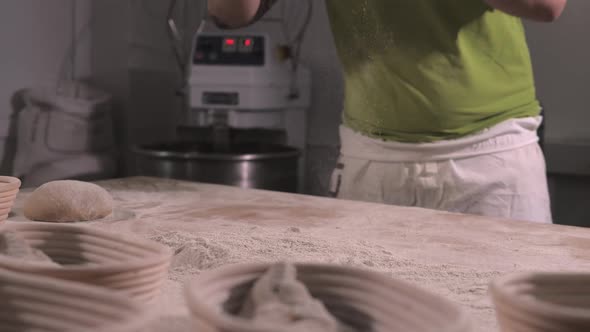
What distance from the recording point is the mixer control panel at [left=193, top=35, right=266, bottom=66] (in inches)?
99.5

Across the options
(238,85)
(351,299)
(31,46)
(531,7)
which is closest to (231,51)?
(238,85)

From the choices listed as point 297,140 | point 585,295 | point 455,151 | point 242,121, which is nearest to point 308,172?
point 297,140

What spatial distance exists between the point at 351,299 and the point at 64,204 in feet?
2.61

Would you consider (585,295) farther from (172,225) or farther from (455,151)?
(455,151)

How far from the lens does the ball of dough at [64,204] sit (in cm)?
124

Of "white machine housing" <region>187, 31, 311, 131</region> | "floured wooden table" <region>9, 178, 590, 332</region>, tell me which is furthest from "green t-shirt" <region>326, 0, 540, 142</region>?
"white machine housing" <region>187, 31, 311, 131</region>

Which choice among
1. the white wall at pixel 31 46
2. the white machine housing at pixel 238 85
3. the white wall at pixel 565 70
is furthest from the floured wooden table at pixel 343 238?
the white wall at pixel 31 46

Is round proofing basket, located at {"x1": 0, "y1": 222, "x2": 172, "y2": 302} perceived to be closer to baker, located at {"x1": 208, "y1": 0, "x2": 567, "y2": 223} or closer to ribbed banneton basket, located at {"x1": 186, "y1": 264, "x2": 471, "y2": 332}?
ribbed banneton basket, located at {"x1": 186, "y1": 264, "x2": 471, "y2": 332}

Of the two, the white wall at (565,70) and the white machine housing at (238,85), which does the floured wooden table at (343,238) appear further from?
the white wall at (565,70)

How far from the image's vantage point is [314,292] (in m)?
→ 0.59

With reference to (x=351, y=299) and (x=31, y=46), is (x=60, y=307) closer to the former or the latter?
(x=351, y=299)

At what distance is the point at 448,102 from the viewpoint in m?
1.61

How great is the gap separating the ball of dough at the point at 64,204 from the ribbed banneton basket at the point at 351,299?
2.38ft

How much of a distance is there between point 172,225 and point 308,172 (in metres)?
1.69
